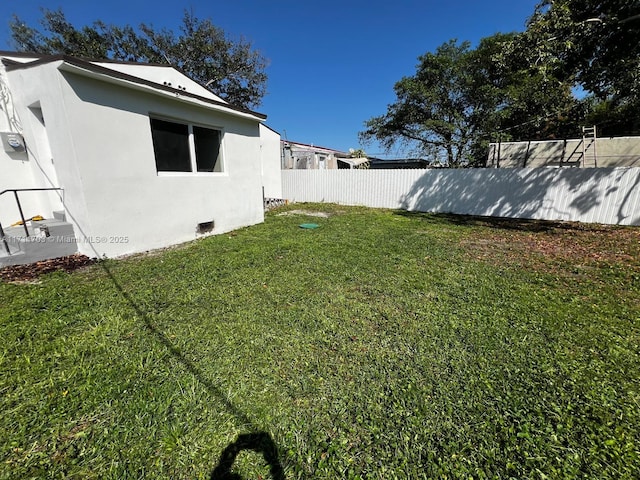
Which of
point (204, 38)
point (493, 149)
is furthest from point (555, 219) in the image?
point (204, 38)

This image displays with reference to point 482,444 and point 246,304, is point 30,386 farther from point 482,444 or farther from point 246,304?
point 482,444

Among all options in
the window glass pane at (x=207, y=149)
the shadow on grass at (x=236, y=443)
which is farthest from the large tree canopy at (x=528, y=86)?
the shadow on grass at (x=236, y=443)

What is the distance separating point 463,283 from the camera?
3.68m

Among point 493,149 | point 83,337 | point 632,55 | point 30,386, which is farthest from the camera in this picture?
point 493,149

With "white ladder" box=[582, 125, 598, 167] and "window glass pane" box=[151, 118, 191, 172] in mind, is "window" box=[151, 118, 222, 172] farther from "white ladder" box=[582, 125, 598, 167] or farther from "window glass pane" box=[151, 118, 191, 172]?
"white ladder" box=[582, 125, 598, 167]

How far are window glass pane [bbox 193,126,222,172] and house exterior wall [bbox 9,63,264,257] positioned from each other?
0.77 ft

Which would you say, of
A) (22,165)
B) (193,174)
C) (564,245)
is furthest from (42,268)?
(564,245)

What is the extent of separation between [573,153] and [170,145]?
15433 millimetres

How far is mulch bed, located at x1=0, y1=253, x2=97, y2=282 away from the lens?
145 inches

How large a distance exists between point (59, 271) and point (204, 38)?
799 inches

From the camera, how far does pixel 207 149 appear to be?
621 centimetres

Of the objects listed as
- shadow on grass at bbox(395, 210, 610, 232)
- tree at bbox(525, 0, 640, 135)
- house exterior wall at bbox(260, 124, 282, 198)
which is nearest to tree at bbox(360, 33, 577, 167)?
tree at bbox(525, 0, 640, 135)

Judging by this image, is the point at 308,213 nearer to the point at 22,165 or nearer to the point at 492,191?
the point at 492,191

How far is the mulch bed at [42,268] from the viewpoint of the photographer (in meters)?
3.70
